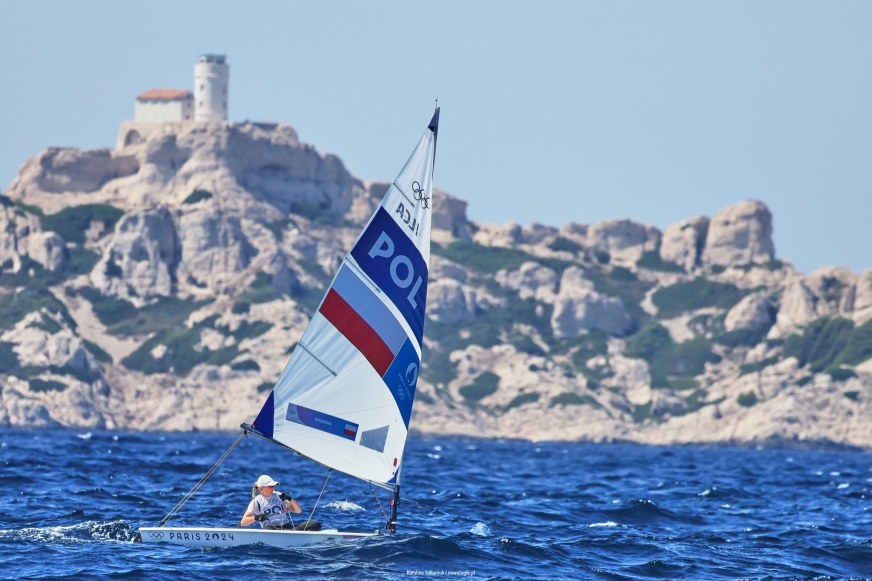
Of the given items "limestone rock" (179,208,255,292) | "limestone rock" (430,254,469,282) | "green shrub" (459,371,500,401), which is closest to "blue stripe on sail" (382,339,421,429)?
"green shrub" (459,371,500,401)

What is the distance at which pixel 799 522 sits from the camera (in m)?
35.1

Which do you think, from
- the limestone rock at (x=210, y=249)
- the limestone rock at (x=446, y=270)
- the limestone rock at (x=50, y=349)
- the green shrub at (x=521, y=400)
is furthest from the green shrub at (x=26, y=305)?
the limestone rock at (x=446, y=270)

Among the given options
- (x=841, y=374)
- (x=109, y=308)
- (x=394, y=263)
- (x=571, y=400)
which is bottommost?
(x=571, y=400)

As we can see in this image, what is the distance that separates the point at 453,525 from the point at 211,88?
6700 inches

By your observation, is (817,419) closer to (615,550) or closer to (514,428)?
(514,428)

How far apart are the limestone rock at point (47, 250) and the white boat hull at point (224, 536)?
151 metres

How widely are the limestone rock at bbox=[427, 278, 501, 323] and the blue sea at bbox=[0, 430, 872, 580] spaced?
12140 cm

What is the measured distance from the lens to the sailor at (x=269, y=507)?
23484 millimetres

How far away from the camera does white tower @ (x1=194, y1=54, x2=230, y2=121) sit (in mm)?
193000

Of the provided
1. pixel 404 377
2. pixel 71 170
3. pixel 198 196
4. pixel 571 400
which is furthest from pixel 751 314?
pixel 404 377

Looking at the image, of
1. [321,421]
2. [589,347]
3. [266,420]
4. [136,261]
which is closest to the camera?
[266,420]

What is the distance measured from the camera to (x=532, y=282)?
650ft

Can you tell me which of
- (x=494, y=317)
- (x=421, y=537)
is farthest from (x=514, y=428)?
(x=421, y=537)

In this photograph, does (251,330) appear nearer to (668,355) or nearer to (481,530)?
(668,355)
